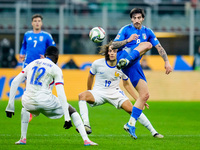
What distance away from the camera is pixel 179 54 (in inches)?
914

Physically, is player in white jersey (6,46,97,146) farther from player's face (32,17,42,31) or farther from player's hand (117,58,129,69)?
player's face (32,17,42,31)

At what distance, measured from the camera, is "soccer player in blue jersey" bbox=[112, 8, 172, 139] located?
26.3 feet

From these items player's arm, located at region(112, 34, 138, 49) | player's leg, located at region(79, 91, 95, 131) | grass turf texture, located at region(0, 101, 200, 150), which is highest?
player's arm, located at region(112, 34, 138, 49)

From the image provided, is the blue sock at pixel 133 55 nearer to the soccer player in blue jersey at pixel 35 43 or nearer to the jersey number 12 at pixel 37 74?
the jersey number 12 at pixel 37 74

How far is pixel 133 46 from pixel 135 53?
445 mm

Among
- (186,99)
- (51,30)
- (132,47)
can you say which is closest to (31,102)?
(132,47)

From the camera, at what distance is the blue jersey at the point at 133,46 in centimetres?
828

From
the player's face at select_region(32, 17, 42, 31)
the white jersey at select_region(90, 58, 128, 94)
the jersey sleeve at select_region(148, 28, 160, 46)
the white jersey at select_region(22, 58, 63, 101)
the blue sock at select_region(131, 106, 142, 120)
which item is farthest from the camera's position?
the player's face at select_region(32, 17, 42, 31)

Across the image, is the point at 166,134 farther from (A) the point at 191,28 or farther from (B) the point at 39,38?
(A) the point at 191,28

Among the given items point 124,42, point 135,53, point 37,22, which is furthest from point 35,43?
point 135,53

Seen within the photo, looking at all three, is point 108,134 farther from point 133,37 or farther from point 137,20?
point 137,20

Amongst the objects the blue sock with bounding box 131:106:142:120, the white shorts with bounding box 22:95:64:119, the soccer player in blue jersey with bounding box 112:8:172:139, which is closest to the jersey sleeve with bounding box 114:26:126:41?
the soccer player in blue jersey with bounding box 112:8:172:139

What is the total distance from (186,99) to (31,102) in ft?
43.7

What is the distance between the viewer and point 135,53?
8.00 meters
